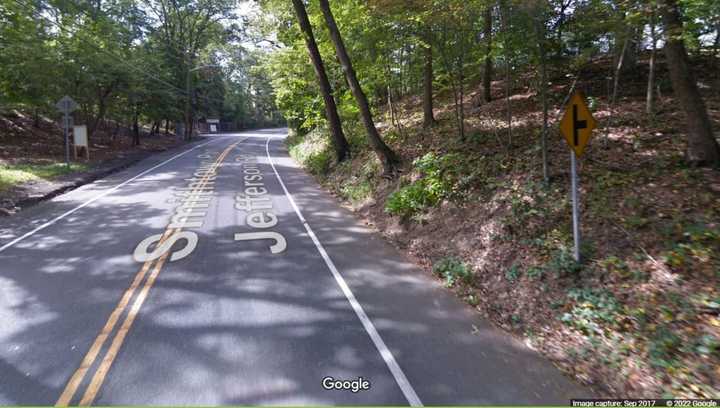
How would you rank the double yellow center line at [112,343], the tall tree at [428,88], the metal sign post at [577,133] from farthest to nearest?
the tall tree at [428,88]
the metal sign post at [577,133]
the double yellow center line at [112,343]

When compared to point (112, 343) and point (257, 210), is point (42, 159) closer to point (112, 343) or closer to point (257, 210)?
point (257, 210)

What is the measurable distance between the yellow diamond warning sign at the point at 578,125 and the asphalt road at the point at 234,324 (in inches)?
102

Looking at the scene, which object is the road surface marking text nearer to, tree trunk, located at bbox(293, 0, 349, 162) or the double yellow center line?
the double yellow center line

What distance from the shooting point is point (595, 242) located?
17.9 ft

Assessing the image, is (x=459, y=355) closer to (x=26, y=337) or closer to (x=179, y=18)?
(x=26, y=337)

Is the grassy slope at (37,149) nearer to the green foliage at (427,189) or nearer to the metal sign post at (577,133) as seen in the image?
the green foliage at (427,189)

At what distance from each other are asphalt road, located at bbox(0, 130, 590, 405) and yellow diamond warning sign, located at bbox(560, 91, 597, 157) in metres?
2.60

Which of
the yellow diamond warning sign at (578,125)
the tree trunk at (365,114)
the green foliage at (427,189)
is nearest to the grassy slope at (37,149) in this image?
the tree trunk at (365,114)

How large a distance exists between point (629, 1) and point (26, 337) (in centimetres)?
859

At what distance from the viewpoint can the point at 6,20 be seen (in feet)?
52.9

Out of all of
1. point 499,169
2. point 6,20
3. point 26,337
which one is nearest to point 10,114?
point 6,20

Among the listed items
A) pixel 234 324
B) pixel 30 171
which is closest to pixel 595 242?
pixel 234 324

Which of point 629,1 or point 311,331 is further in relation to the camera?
point 629,1

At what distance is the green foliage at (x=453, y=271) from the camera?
20.2 feet
